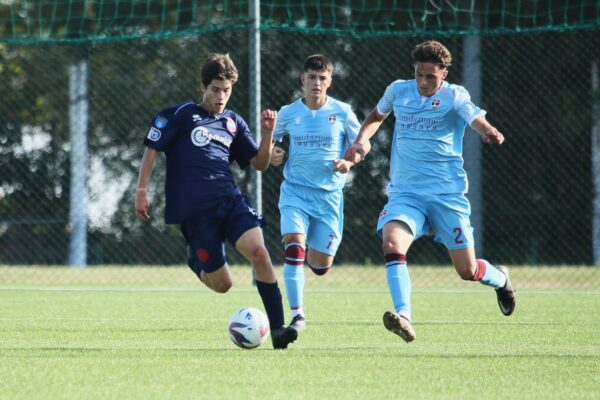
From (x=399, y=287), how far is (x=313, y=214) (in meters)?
1.68

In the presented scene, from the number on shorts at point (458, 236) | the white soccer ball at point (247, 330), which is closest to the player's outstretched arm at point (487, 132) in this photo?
the number on shorts at point (458, 236)

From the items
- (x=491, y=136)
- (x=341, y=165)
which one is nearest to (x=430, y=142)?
(x=341, y=165)

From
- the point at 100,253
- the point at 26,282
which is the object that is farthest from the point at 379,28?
the point at 26,282

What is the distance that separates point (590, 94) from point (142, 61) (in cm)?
715

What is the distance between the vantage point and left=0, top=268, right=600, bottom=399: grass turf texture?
4.93 meters

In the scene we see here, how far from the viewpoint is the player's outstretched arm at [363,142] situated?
7246 mm

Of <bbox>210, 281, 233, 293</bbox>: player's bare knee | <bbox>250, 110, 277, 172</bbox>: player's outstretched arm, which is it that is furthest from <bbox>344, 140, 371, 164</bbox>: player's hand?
<bbox>210, 281, 233, 293</bbox>: player's bare knee

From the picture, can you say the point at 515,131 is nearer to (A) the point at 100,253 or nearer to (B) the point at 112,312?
(A) the point at 100,253

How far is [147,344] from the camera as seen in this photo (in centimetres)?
666

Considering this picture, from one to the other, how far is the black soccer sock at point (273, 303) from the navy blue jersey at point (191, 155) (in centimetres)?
61

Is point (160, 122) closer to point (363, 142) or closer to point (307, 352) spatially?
point (363, 142)

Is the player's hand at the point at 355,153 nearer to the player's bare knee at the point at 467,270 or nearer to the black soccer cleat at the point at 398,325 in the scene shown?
the player's bare knee at the point at 467,270

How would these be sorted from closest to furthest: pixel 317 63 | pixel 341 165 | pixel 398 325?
pixel 398 325
pixel 341 165
pixel 317 63

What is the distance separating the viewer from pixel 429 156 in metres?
7.24
